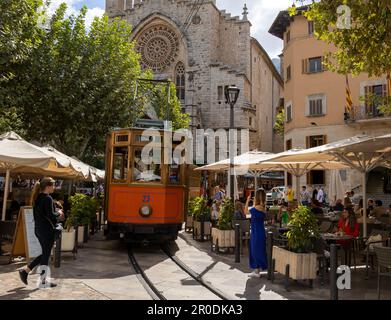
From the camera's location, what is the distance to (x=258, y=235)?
7641mm

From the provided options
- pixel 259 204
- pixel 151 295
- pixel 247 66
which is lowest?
pixel 151 295

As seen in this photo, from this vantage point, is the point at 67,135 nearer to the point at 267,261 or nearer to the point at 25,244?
the point at 25,244

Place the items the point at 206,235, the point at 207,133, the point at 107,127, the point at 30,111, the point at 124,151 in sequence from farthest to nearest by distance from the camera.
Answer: the point at 207,133 < the point at 107,127 < the point at 30,111 < the point at 206,235 < the point at 124,151

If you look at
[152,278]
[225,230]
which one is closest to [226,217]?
[225,230]

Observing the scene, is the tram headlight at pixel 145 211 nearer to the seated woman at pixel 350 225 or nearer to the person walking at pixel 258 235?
the person walking at pixel 258 235

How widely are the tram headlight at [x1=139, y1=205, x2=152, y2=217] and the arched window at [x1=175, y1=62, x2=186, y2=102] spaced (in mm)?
33532

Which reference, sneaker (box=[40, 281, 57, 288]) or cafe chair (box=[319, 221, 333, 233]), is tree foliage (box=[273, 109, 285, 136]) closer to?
cafe chair (box=[319, 221, 333, 233])

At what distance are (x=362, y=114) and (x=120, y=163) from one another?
61.2 ft

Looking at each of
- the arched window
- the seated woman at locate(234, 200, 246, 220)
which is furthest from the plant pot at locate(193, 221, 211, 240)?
the arched window

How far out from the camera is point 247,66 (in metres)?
42.2

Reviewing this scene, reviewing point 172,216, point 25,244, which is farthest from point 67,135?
point 25,244

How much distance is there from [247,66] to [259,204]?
36.3 m

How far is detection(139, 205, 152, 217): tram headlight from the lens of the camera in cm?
991

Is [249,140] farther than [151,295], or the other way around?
[249,140]
